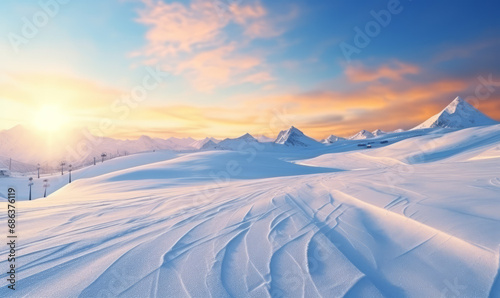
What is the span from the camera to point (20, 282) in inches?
168

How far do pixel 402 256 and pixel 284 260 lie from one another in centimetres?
226

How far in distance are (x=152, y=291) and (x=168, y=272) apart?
21.0 inches

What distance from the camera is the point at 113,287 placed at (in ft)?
13.4

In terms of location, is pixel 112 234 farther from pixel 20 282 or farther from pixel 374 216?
pixel 374 216

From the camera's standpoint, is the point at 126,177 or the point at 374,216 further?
the point at 126,177

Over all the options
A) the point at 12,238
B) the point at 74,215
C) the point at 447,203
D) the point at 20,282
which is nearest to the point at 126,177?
the point at 74,215

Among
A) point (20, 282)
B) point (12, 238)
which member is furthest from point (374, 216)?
point (12, 238)

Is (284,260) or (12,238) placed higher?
(12,238)

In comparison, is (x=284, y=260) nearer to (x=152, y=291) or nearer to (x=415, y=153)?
(x=152, y=291)

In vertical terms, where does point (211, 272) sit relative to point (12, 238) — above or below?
below

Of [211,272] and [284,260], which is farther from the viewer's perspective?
[284,260]

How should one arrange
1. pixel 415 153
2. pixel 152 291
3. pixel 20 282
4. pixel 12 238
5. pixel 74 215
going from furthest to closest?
pixel 415 153 → pixel 74 215 → pixel 12 238 → pixel 20 282 → pixel 152 291

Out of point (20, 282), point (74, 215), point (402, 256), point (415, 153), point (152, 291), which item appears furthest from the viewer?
point (415, 153)

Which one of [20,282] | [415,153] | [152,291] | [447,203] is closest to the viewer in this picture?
[152,291]
